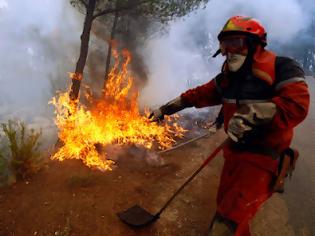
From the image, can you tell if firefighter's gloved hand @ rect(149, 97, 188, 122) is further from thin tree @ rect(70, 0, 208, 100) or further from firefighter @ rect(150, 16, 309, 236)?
thin tree @ rect(70, 0, 208, 100)

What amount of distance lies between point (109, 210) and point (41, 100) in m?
32.9

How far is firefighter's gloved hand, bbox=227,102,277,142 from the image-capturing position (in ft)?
9.55

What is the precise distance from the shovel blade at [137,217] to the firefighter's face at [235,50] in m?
2.52

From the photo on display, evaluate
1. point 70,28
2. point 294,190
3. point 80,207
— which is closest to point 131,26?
point 70,28

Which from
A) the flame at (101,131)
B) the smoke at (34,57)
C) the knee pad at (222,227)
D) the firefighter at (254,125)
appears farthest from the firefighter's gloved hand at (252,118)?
the smoke at (34,57)

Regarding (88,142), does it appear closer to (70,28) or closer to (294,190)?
(294,190)

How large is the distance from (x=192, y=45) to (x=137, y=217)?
23.6 metres

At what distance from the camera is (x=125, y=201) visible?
5.16 metres

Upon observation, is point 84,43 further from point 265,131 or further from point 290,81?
point 290,81

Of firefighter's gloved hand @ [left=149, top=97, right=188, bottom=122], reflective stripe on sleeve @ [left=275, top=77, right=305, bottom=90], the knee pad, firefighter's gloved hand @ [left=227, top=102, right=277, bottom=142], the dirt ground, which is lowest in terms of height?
the dirt ground

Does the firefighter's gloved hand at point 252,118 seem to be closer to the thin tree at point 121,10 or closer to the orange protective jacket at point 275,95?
the orange protective jacket at point 275,95

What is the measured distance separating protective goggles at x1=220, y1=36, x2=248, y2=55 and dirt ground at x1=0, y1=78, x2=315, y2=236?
2777 millimetres

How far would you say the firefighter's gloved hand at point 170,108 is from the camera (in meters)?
4.36

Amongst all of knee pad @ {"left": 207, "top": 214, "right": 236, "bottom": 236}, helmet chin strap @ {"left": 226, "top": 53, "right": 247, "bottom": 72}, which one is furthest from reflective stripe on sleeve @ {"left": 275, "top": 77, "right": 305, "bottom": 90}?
knee pad @ {"left": 207, "top": 214, "right": 236, "bottom": 236}
